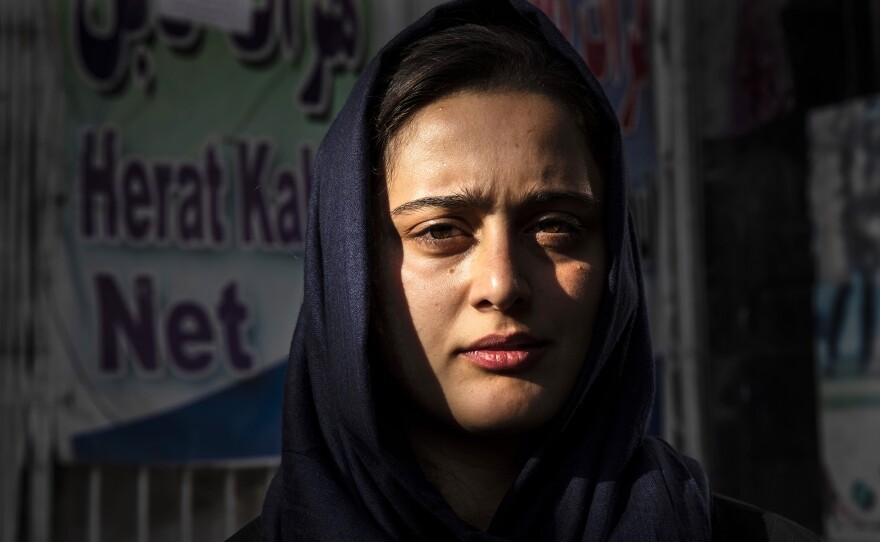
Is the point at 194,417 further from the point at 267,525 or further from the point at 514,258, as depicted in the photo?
the point at 514,258

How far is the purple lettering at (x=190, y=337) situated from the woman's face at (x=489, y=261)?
1925 millimetres

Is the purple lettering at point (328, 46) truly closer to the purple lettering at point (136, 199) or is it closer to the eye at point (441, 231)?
the purple lettering at point (136, 199)

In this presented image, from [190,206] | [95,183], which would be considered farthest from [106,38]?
[190,206]

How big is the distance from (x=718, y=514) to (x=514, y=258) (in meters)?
0.55

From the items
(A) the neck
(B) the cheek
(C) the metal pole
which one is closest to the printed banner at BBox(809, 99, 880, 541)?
(C) the metal pole

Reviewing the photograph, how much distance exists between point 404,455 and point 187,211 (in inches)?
80.5

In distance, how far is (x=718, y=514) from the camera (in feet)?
5.09

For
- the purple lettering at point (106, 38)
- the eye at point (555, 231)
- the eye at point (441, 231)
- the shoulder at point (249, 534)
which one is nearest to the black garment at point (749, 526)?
the eye at point (555, 231)

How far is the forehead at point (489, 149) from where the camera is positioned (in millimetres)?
1382

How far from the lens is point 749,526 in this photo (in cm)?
152

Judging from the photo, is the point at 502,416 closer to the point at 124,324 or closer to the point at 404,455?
the point at 404,455

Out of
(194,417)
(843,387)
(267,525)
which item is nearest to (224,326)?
(194,417)

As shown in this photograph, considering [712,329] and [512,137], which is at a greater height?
[512,137]

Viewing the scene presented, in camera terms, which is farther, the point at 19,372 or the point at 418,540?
the point at 19,372
